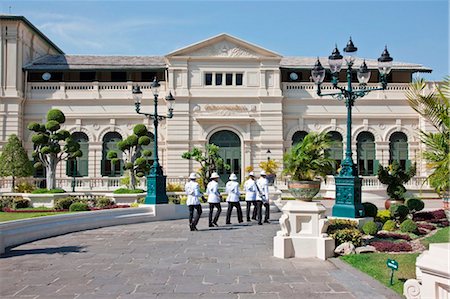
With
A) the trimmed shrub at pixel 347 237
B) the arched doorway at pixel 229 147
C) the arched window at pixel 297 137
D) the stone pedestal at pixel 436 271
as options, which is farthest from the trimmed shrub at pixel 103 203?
the arched window at pixel 297 137

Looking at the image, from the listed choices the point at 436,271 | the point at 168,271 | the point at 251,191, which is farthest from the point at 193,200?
the point at 436,271

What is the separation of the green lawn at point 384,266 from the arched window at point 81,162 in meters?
30.2

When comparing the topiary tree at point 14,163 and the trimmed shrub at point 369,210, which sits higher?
the topiary tree at point 14,163

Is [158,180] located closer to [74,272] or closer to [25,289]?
[74,272]

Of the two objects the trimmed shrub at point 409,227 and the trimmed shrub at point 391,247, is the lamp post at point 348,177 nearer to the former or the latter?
the trimmed shrub at point 409,227

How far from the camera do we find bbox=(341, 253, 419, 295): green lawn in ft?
25.1

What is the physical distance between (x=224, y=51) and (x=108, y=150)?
1217cm

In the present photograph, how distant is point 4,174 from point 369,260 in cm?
2438

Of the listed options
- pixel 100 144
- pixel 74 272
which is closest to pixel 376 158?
pixel 100 144

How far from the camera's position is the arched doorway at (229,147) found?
37.2 metres

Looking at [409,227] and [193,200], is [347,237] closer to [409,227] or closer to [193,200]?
[409,227]

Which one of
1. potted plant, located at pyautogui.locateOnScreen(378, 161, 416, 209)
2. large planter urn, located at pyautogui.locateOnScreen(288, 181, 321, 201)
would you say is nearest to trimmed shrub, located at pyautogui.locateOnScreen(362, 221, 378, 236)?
large planter urn, located at pyautogui.locateOnScreen(288, 181, 321, 201)

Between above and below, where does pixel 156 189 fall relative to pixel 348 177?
below

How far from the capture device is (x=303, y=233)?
1009 cm
